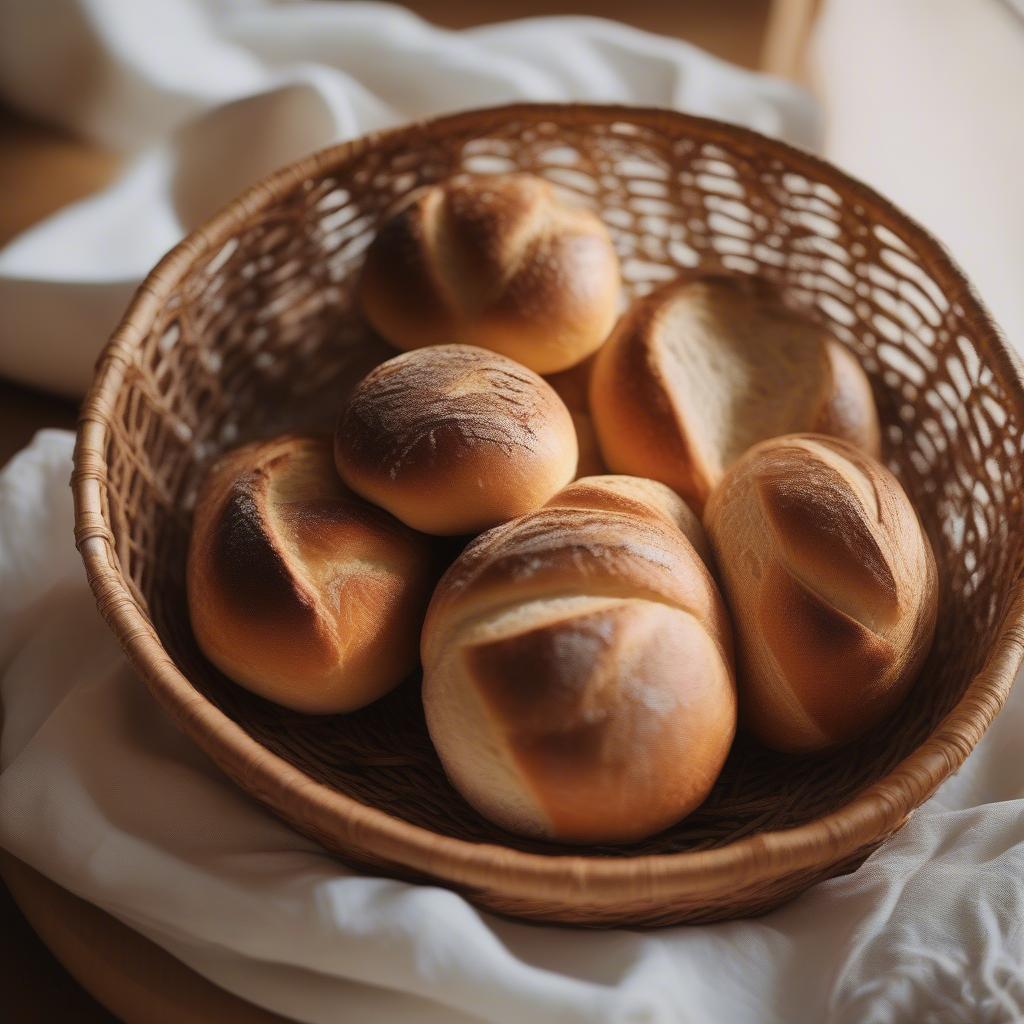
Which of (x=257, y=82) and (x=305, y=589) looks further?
(x=257, y=82)

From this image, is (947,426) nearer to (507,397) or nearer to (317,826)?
(507,397)

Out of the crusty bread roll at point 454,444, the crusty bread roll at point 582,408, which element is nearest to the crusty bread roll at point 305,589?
the crusty bread roll at point 454,444

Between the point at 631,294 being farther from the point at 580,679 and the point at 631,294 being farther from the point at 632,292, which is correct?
the point at 580,679

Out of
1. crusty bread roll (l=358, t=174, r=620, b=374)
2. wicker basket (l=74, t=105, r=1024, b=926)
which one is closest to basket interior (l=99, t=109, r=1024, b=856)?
wicker basket (l=74, t=105, r=1024, b=926)

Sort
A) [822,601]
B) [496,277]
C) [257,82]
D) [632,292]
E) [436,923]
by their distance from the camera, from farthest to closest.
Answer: [257,82] < [632,292] < [496,277] < [822,601] < [436,923]

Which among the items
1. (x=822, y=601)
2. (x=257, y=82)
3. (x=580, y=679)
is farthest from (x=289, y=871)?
(x=257, y=82)

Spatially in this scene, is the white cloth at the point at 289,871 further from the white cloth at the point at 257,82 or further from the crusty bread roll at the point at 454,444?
the crusty bread roll at the point at 454,444

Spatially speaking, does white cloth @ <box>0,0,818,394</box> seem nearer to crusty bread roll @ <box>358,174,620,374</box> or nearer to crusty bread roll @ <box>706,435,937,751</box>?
crusty bread roll @ <box>358,174,620,374</box>

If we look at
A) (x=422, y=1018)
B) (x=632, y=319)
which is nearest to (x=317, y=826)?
(x=422, y=1018)
